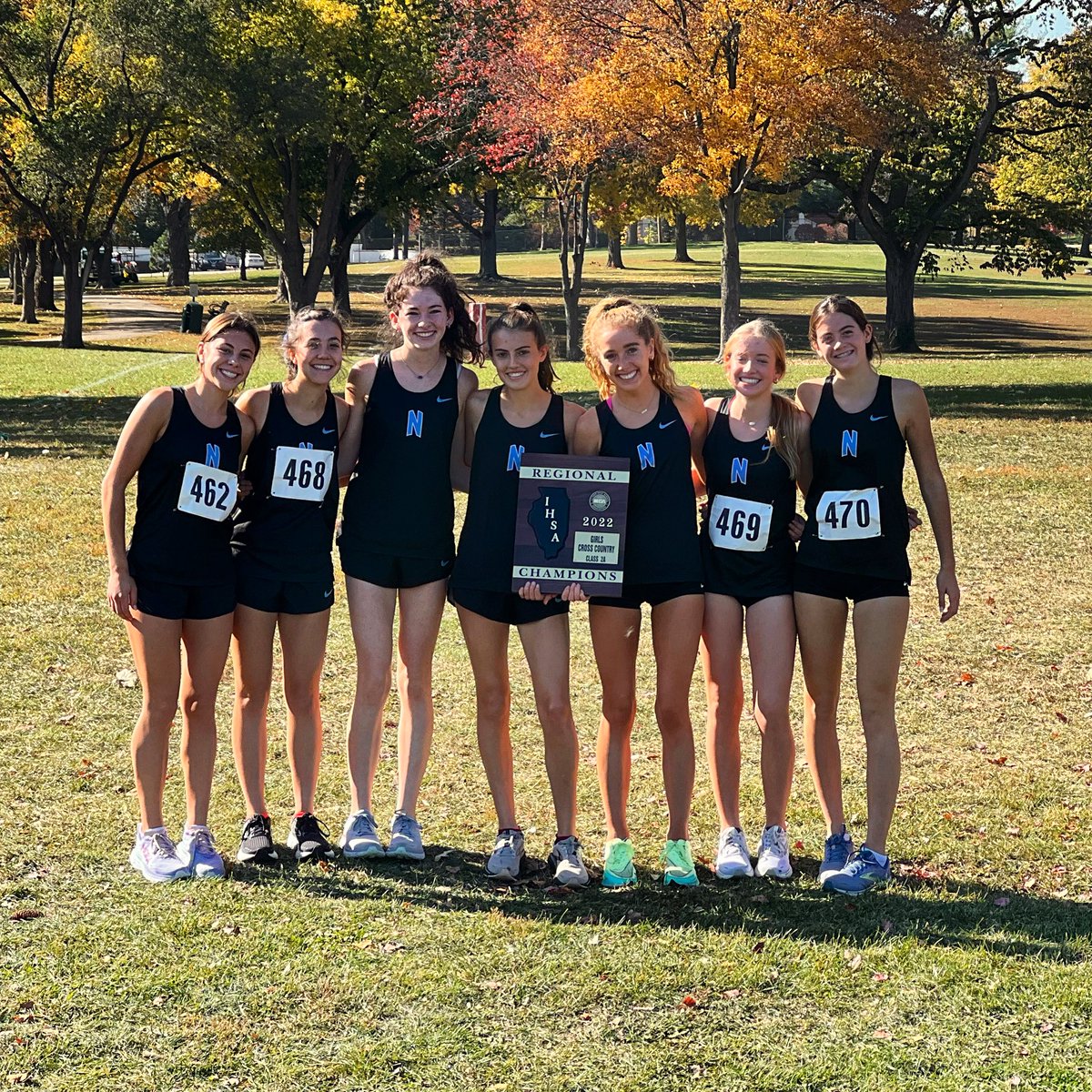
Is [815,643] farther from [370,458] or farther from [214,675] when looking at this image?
[214,675]

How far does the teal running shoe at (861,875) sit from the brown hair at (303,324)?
278 centimetres

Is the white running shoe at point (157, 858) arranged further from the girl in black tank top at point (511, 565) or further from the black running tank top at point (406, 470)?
the black running tank top at point (406, 470)

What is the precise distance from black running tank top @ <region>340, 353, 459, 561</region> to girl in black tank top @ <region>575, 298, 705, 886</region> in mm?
545

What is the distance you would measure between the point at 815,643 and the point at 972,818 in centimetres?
149

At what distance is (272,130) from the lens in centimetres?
3291

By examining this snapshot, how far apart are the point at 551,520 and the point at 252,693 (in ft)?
4.50

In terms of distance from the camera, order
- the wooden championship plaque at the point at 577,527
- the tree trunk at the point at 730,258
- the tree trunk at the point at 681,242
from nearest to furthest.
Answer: the wooden championship plaque at the point at 577,527 → the tree trunk at the point at 730,258 → the tree trunk at the point at 681,242

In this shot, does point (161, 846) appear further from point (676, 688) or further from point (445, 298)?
point (445, 298)

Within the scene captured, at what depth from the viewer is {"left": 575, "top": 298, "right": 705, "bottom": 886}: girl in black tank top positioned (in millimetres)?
5078

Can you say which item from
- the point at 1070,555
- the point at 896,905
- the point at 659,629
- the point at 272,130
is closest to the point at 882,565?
the point at 659,629

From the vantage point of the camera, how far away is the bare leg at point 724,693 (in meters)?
5.17

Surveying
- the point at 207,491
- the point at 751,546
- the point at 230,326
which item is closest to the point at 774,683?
the point at 751,546

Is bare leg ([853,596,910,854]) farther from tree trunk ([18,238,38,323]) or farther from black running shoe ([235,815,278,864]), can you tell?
tree trunk ([18,238,38,323])

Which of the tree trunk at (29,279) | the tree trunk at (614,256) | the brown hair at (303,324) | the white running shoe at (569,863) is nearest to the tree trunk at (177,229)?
the tree trunk at (29,279)
